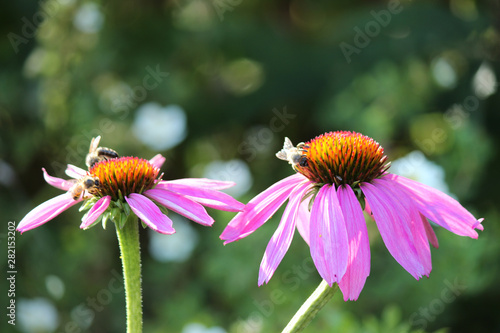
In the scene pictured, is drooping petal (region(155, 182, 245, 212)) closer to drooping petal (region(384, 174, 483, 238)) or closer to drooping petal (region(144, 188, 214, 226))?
drooping petal (region(144, 188, 214, 226))

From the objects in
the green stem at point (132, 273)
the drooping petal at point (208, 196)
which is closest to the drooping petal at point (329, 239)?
the drooping petal at point (208, 196)

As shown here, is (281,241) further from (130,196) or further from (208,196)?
(130,196)

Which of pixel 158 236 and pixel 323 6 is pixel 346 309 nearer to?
pixel 158 236

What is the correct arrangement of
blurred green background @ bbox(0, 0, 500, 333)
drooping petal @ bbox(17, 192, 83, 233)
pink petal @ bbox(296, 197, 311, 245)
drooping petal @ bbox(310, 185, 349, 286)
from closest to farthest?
drooping petal @ bbox(310, 185, 349, 286) → drooping petal @ bbox(17, 192, 83, 233) → pink petal @ bbox(296, 197, 311, 245) → blurred green background @ bbox(0, 0, 500, 333)

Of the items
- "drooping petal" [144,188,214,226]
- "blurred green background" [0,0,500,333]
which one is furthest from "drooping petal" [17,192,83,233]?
"blurred green background" [0,0,500,333]

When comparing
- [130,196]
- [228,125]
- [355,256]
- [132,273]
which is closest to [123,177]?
[130,196]

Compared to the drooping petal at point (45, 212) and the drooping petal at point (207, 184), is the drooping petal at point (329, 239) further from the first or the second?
the drooping petal at point (45, 212)
